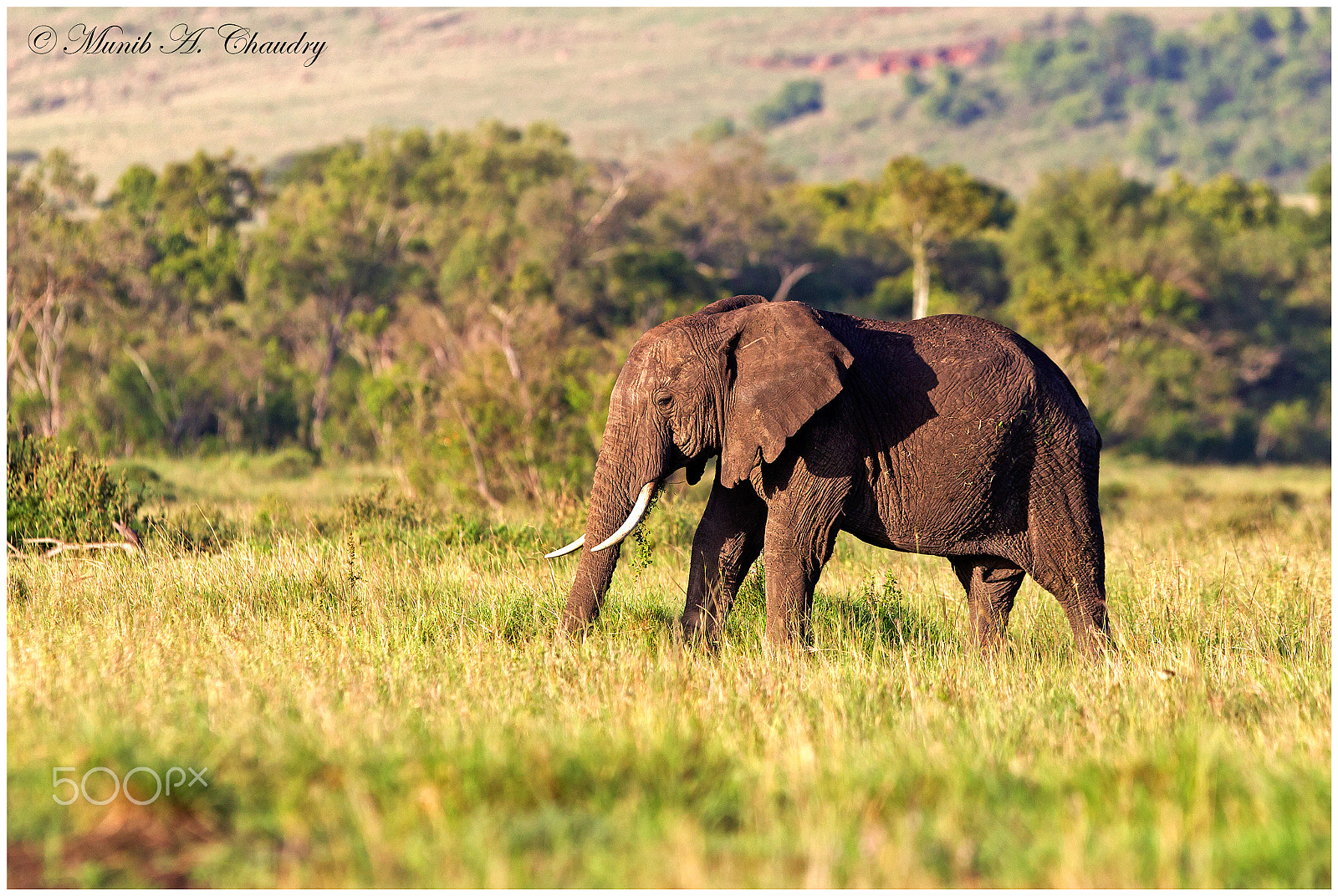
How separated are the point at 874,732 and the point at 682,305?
2374 centimetres

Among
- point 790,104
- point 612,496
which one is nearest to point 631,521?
point 612,496

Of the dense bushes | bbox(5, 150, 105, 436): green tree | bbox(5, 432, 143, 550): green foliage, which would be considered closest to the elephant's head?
bbox(5, 432, 143, 550): green foliage

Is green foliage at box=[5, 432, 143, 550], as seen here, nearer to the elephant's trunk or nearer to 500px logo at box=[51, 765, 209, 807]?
the elephant's trunk

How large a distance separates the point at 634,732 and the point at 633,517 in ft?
5.88

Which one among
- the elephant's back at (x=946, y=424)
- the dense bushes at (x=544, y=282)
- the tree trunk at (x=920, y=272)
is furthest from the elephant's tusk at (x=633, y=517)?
the tree trunk at (x=920, y=272)

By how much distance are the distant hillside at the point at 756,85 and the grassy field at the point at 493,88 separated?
350 mm

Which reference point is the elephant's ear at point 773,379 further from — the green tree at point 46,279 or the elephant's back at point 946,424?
the green tree at point 46,279

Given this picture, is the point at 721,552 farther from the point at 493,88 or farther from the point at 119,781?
the point at 493,88

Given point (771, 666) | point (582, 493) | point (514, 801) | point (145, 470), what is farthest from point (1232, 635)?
point (145, 470)

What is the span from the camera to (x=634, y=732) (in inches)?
186

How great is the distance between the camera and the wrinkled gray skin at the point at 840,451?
6363mm

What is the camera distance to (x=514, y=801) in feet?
13.4

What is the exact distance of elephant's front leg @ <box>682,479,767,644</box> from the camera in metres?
6.82

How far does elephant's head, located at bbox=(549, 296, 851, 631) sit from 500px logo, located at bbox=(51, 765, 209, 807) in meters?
2.31
